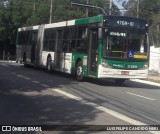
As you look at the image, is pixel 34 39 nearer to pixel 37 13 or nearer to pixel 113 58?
pixel 113 58

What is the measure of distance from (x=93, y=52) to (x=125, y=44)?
1530 millimetres

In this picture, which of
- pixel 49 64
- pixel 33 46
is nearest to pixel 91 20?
pixel 49 64

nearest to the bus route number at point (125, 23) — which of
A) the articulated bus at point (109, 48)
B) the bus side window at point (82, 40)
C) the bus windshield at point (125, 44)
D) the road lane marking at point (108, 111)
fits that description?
the articulated bus at point (109, 48)

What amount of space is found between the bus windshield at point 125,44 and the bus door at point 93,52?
0.59m

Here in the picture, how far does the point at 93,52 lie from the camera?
20875mm

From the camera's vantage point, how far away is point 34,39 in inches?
1264

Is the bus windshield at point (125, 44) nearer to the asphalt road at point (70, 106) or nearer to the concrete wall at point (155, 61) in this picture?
the asphalt road at point (70, 106)

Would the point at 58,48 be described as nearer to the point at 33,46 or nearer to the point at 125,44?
the point at 125,44

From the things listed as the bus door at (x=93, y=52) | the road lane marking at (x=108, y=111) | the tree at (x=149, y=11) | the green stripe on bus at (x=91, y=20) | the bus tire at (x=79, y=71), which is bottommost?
the road lane marking at (x=108, y=111)

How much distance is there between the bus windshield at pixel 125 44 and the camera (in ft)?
66.4

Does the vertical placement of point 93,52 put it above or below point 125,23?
below

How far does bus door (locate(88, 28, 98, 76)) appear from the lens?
811 inches

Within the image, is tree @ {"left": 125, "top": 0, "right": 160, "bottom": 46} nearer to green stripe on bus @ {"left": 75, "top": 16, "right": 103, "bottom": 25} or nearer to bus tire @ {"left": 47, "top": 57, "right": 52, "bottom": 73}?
bus tire @ {"left": 47, "top": 57, "right": 52, "bottom": 73}

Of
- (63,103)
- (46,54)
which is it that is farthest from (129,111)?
(46,54)
